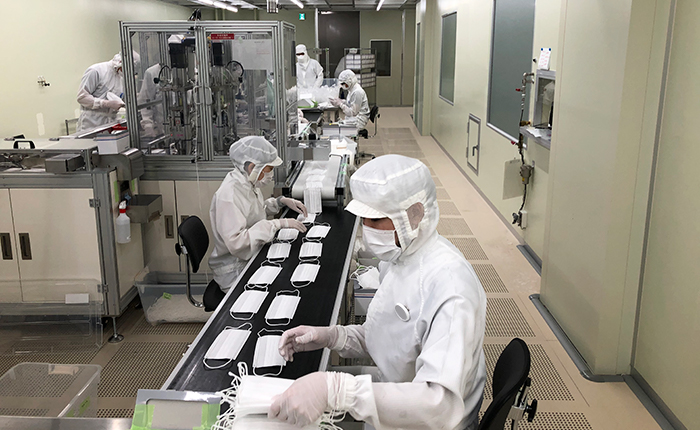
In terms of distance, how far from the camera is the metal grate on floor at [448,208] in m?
5.66

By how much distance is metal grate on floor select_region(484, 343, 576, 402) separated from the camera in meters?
2.69

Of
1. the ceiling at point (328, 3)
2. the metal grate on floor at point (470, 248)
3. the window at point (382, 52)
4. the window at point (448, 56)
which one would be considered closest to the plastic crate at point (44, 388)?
the metal grate on floor at point (470, 248)

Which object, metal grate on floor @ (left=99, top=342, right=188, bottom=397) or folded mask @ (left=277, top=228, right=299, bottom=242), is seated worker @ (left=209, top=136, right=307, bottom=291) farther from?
metal grate on floor @ (left=99, top=342, right=188, bottom=397)

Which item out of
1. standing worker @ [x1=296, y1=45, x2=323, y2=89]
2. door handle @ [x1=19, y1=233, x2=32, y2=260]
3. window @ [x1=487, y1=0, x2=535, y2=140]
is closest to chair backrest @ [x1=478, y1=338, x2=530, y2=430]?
door handle @ [x1=19, y1=233, x2=32, y2=260]

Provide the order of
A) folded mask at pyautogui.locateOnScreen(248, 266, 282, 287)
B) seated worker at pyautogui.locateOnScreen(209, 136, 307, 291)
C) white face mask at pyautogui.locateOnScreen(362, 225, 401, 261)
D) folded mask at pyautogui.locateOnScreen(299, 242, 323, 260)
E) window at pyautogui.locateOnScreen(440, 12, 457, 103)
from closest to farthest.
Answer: white face mask at pyautogui.locateOnScreen(362, 225, 401, 261)
folded mask at pyautogui.locateOnScreen(248, 266, 282, 287)
folded mask at pyautogui.locateOnScreen(299, 242, 323, 260)
seated worker at pyautogui.locateOnScreen(209, 136, 307, 291)
window at pyautogui.locateOnScreen(440, 12, 457, 103)

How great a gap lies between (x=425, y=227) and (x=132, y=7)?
32.6 ft

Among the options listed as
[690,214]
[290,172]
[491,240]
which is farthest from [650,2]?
[491,240]

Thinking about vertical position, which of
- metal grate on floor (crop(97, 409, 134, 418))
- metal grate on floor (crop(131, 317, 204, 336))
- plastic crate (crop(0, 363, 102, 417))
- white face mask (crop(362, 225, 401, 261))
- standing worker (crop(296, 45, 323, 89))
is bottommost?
metal grate on floor (crop(97, 409, 134, 418))

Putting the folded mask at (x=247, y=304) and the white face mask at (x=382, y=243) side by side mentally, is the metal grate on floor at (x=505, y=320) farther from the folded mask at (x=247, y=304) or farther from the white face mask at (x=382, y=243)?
the white face mask at (x=382, y=243)

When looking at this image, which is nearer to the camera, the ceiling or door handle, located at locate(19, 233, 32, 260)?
door handle, located at locate(19, 233, 32, 260)

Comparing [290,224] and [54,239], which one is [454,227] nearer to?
[290,224]

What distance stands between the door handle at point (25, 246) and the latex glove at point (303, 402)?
8.87 feet

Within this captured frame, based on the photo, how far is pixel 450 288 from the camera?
4.61 ft

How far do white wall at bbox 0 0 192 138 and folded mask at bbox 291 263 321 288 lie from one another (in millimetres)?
4943
